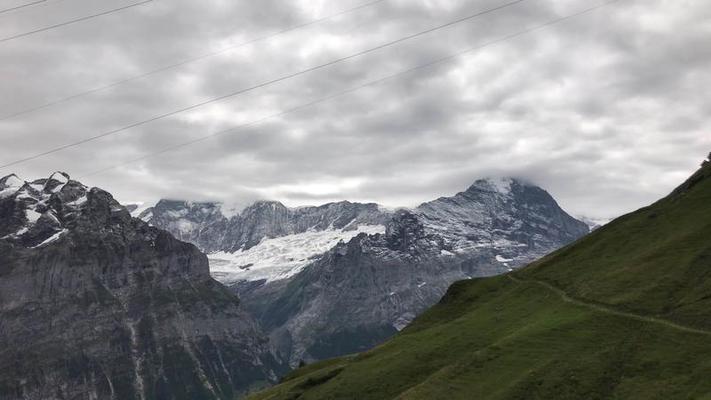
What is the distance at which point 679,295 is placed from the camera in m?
125

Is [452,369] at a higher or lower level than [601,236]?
lower

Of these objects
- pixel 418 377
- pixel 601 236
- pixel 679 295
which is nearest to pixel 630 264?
pixel 679 295

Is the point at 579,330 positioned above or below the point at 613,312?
below

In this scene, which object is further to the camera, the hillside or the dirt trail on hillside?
the dirt trail on hillside

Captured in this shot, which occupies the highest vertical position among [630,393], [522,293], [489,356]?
[522,293]

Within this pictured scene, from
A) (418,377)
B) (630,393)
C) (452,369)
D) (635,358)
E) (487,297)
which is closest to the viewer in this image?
(630,393)

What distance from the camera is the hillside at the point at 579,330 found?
103750mm

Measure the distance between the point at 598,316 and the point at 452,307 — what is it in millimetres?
62033

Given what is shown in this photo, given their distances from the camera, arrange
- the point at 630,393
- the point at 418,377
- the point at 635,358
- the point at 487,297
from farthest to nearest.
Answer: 1. the point at 487,297
2. the point at 418,377
3. the point at 635,358
4. the point at 630,393

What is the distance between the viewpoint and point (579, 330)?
125m

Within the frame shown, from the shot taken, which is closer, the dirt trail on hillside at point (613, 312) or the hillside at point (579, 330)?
the hillside at point (579, 330)

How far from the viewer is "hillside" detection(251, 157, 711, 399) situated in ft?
340

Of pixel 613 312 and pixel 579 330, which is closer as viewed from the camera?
pixel 579 330

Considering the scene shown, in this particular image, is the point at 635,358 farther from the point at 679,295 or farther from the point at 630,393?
the point at 679,295
